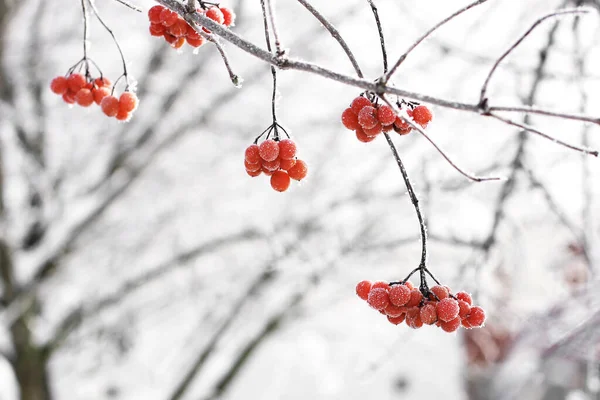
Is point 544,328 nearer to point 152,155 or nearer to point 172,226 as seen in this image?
point 152,155

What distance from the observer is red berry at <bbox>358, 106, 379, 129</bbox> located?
88 centimetres

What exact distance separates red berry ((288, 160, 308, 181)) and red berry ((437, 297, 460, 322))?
14.0 inches

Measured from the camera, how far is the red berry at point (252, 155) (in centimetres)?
95

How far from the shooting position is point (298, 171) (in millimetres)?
963

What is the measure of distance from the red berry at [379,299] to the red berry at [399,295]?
0.04 ft

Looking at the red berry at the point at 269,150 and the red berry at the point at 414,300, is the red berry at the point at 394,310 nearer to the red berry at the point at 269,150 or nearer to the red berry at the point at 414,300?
the red berry at the point at 414,300

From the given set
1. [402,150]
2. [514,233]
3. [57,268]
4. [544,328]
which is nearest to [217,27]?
[514,233]

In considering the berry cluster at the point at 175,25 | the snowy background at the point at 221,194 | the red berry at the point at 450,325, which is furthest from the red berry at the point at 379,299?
the snowy background at the point at 221,194

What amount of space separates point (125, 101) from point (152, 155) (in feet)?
10.3

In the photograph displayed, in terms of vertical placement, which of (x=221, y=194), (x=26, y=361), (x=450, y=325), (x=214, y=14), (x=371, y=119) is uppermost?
(x=221, y=194)

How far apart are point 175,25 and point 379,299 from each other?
0.69 meters

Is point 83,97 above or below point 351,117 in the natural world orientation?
above

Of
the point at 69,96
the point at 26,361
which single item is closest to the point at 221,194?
the point at 26,361

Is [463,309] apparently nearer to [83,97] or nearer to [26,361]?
[83,97]
